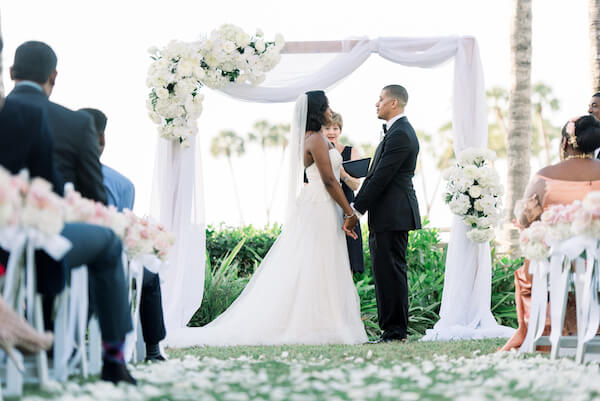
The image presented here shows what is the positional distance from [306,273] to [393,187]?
47.4 inches

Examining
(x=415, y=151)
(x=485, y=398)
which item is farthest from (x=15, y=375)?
(x=415, y=151)

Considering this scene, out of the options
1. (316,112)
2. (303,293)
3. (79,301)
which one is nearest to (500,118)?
(316,112)

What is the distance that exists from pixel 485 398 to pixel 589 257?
5.67ft

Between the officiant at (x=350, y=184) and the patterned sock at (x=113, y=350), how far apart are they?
14.7 feet

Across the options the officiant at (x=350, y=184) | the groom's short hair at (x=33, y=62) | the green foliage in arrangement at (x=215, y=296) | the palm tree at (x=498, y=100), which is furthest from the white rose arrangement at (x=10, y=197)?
the palm tree at (x=498, y=100)

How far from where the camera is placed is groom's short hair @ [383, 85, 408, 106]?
26.1 feet

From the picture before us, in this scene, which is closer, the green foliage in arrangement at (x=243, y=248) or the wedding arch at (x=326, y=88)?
the wedding arch at (x=326, y=88)

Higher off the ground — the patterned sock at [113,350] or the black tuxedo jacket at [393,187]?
the black tuxedo jacket at [393,187]

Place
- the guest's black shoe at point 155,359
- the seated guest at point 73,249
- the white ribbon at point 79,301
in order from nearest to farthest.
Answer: the seated guest at point 73,249 < the white ribbon at point 79,301 < the guest's black shoe at point 155,359

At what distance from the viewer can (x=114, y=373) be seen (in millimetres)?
4215

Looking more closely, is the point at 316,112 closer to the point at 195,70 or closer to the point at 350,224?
the point at 350,224

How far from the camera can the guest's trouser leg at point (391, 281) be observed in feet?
25.1

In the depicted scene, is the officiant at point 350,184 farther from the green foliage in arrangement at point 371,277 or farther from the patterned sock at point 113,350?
the patterned sock at point 113,350

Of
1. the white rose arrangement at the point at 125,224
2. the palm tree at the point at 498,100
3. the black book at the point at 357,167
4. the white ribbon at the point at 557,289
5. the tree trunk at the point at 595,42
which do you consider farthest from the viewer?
the palm tree at the point at 498,100
